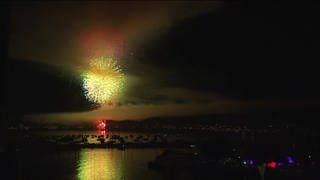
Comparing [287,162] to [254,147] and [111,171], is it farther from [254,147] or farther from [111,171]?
[111,171]

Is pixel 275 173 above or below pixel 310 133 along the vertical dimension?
below

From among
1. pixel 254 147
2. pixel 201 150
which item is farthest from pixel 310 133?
pixel 201 150

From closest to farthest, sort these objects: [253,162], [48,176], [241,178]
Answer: [241,178], [253,162], [48,176]

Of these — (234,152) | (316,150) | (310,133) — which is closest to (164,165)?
(234,152)

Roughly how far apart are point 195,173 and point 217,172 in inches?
259

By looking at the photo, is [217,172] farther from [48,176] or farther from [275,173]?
[48,176]

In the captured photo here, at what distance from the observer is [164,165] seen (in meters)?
71.9

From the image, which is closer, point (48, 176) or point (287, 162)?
point (287, 162)

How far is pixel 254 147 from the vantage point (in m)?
58.0

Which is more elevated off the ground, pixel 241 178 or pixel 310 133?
pixel 310 133

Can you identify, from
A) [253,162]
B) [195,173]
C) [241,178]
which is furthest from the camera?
[195,173]

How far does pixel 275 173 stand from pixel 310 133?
20.6 meters

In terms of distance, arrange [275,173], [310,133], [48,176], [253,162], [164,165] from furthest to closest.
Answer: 1. [164,165]
2. [48,176]
3. [310,133]
4. [253,162]
5. [275,173]

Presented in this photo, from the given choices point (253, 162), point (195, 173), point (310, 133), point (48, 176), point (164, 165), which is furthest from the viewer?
point (164, 165)
